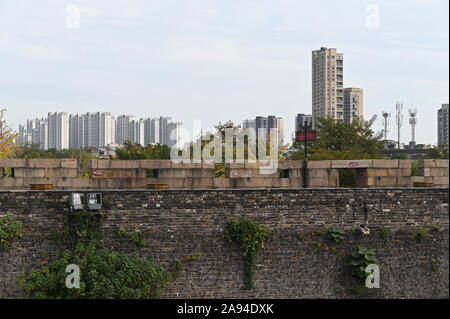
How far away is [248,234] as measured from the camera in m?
12.9

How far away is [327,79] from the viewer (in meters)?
72.1

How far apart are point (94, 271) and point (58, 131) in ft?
326

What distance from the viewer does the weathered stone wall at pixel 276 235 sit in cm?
1238

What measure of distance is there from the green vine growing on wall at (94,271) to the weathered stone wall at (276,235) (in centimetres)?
20

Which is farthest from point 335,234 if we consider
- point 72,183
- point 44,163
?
point 44,163

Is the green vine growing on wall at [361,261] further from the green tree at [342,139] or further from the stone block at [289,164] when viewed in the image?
the green tree at [342,139]

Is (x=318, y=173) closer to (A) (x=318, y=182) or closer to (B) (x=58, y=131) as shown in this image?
(A) (x=318, y=182)

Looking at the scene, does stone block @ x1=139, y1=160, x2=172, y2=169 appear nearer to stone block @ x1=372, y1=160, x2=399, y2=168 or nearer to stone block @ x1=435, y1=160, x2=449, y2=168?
stone block @ x1=372, y1=160, x2=399, y2=168

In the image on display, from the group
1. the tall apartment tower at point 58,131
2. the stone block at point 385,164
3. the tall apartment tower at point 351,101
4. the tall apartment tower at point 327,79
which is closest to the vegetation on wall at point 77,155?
the tall apartment tower at point 58,131

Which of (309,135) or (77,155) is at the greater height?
(77,155)

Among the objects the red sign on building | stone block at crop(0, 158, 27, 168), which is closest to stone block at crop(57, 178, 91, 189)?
stone block at crop(0, 158, 27, 168)

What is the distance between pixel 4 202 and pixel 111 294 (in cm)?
290
